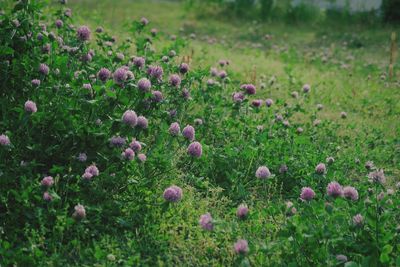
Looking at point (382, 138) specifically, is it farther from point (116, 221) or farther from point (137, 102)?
point (116, 221)

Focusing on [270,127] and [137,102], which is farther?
[270,127]

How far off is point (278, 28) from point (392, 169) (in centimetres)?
617

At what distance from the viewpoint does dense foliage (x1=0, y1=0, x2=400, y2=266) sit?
2607 mm

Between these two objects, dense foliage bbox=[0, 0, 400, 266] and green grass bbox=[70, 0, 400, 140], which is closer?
dense foliage bbox=[0, 0, 400, 266]

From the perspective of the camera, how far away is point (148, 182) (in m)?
3.00

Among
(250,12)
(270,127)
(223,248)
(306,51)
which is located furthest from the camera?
(250,12)

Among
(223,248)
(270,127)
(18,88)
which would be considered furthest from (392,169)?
(18,88)

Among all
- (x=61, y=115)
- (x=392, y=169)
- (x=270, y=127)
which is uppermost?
(x=61, y=115)

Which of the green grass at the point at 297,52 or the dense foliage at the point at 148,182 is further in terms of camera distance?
the green grass at the point at 297,52

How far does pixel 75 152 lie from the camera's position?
306 centimetres

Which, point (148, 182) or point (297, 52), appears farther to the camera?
point (297, 52)

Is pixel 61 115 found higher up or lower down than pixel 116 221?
higher up

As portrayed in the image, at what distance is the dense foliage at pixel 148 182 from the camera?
2.61m

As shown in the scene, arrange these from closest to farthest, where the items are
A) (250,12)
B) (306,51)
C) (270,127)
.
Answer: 1. (270,127)
2. (306,51)
3. (250,12)
